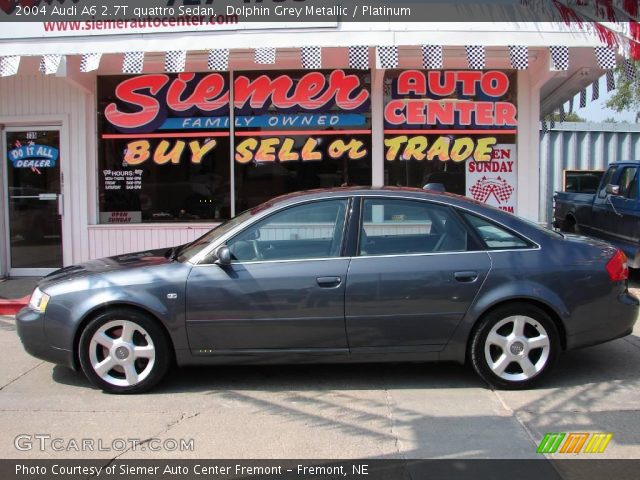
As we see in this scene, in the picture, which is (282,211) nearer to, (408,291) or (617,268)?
(408,291)

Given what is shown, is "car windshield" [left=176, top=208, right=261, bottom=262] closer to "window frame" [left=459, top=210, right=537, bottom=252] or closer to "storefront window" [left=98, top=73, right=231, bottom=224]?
"window frame" [left=459, top=210, right=537, bottom=252]

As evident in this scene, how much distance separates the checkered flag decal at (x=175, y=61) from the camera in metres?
7.55

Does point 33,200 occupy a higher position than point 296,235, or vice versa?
point 33,200

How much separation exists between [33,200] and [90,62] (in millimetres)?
2467

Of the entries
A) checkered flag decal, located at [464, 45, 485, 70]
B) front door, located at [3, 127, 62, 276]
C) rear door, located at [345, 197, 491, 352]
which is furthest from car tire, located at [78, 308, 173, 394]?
checkered flag decal, located at [464, 45, 485, 70]

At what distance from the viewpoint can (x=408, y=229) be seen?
4.74 meters

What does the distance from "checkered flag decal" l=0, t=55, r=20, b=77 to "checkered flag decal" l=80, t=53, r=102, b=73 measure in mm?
836

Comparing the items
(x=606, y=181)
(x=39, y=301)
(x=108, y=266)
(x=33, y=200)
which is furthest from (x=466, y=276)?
(x=33, y=200)

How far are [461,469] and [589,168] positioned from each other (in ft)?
46.8

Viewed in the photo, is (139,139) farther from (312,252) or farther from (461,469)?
(461,469)

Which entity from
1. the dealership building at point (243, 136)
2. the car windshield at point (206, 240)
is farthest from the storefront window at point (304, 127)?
the car windshield at point (206, 240)

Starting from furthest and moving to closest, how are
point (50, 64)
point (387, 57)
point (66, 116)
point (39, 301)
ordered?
point (66, 116) → point (50, 64) → point (387, 57) → point (39, 301)

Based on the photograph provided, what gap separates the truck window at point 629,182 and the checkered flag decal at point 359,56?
4304 millimetres

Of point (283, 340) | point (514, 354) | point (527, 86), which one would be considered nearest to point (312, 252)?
point (283, 340)
